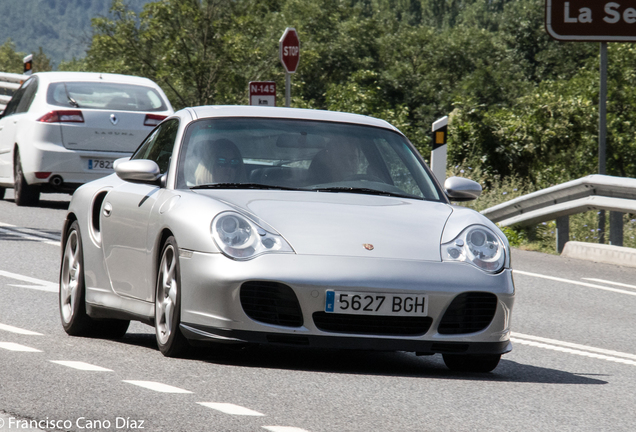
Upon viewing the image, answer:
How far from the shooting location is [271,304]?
5.67 m

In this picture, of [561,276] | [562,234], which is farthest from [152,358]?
[562,234]

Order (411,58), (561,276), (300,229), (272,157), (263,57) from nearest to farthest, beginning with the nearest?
1. (300,229)
2. (272,157)
3. (561,276)
4. (263,57)
5. (411,58)

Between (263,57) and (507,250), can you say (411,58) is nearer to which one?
(263,57)

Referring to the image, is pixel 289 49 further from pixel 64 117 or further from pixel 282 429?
pixel 282 429

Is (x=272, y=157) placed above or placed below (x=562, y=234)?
above

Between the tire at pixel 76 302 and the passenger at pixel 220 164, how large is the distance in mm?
1152

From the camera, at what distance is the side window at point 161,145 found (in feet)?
22.5

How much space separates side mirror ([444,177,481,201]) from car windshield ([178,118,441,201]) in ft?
0.25

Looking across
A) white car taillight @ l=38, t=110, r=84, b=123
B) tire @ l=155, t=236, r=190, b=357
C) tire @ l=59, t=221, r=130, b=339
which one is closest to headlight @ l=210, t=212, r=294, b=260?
tire @ l=155, t=236, r=190, b=357

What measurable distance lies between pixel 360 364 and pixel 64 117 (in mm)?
9580

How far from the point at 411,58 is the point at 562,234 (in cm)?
4864

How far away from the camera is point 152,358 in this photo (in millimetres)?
6043

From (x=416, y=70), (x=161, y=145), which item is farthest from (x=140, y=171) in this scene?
(x=416, y=70)

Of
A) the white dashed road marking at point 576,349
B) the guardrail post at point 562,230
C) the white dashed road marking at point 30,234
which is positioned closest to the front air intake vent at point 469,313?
the white dashed road marking at point 576,349
